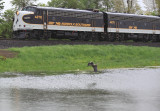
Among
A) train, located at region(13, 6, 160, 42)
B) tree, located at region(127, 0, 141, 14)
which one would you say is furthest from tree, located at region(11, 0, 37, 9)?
train, located at region(13, 6, 160, 42)

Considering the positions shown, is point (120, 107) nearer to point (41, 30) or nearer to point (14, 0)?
point (41, 30)

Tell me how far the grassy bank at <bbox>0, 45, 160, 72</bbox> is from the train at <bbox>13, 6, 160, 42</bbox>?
6.02m

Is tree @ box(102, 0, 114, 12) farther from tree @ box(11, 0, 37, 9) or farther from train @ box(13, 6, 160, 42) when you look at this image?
train @ box(13, 6, 160, 42)

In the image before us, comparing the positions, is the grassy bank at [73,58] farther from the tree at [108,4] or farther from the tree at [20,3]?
the tree at [108,4]

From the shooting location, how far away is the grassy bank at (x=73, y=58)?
2038 cm

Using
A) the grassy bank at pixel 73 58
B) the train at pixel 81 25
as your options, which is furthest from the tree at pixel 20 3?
the grassy bank at pixel 73 58

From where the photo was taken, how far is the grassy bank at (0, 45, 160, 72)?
20375 mm

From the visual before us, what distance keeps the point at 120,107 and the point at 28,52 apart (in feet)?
54.6

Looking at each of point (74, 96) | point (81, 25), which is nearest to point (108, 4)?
point (81, 25)

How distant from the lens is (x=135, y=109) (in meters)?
8.19

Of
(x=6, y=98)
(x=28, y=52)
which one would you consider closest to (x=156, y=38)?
(x=28, y=52)

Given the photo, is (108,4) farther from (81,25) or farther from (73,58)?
(73,58)

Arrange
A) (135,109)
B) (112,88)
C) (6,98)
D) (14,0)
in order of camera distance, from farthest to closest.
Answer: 1. (14,0)
2. (112,88)
3. (6,98)
4. (135,109)

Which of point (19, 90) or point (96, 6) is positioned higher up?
point (96, 6)
